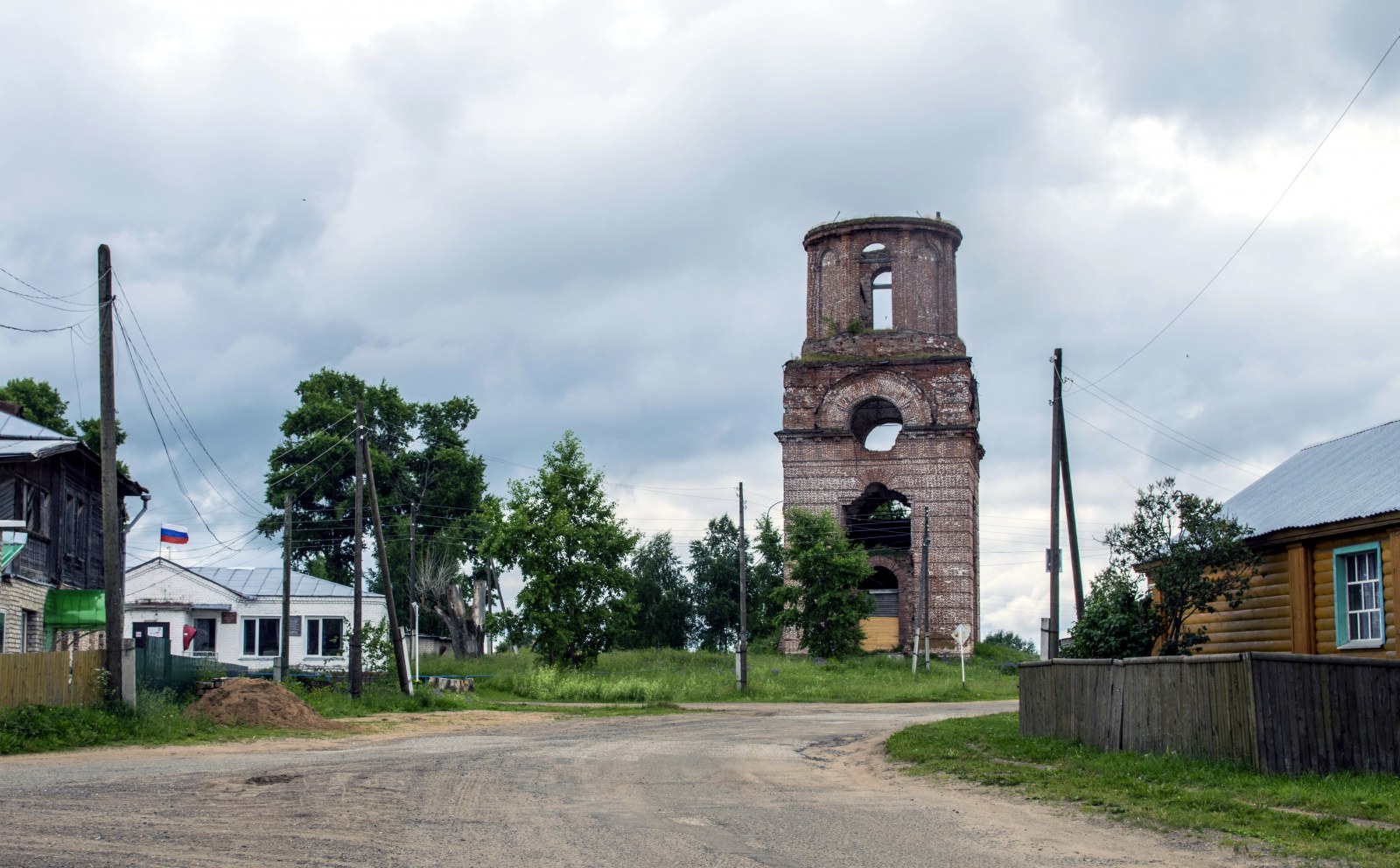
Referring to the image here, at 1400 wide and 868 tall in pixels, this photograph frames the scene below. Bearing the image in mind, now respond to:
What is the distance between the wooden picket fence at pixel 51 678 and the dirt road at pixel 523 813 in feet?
8.16

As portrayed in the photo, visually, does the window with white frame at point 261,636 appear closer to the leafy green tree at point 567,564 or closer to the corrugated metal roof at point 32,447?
the leafy green tree at point 567,564

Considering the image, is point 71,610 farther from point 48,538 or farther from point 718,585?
point 718,585

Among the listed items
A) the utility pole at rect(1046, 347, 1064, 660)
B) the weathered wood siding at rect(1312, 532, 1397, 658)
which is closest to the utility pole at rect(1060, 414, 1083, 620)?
the utility pole at rect(1046, 347, 1064, 660)

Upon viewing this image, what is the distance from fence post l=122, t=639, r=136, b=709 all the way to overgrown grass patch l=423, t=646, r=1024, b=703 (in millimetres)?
17168

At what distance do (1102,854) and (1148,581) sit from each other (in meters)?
16.6

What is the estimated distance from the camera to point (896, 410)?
2098 inches

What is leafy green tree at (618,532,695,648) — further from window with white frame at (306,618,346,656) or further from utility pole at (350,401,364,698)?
utility pole at (350,401,364,698)

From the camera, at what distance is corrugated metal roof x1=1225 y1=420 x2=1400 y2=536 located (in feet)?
65.8

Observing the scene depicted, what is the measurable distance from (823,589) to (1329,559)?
1115 inches

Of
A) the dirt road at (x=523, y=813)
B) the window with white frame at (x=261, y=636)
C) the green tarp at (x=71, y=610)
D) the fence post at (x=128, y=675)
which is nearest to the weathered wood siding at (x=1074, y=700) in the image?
the dirt road at (x=523, y=813)

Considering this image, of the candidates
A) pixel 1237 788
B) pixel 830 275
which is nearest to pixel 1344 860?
pixel 1237 788

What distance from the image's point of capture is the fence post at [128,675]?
21.4 metres

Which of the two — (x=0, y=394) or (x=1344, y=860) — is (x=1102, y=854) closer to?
(x=1344, y=860)

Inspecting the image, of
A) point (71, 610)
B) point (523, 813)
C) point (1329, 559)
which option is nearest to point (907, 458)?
point (1329, 559)
